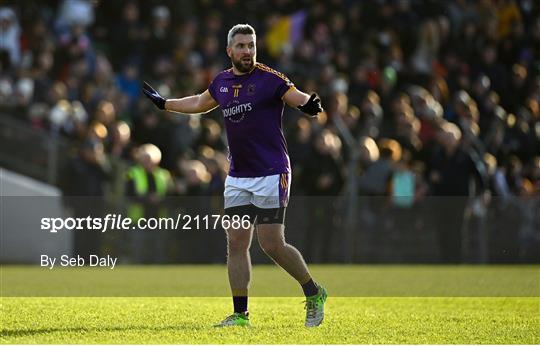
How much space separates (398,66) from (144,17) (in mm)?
4731

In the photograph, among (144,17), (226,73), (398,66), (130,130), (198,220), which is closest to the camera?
(226,73)

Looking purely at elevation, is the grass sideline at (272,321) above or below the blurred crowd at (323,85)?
below

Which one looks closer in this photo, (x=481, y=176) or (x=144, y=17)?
(x=481, y=176)

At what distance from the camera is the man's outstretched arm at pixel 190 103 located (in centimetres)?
1025

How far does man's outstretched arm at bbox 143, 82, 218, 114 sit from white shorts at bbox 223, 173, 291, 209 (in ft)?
2.25

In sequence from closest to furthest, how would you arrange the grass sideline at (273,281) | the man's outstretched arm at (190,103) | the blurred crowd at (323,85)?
the man's outstretched arm at (190,103) < the grass sideline at (273,281) < the blurred crowd at (323,85)

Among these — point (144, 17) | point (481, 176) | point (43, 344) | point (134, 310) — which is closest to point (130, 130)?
point (144, 17)

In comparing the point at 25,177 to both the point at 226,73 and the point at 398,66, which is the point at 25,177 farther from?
the point at 226,73

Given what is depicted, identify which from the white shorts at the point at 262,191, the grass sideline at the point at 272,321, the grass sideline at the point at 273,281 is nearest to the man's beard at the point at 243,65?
the white shorts at the point at 262,191

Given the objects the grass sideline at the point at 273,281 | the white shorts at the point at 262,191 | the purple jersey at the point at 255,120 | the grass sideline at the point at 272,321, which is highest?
the purple jersey at the point at 255,120

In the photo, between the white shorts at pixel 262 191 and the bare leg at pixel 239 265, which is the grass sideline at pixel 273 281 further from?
the white shorts at pixel 262 191

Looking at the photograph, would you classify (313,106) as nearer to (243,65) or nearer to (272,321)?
(243,65)

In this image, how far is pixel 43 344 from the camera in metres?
8.42

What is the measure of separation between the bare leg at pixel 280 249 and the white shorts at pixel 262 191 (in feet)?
0.55
